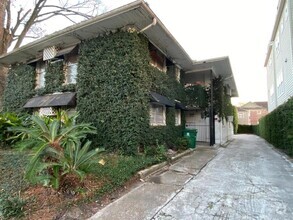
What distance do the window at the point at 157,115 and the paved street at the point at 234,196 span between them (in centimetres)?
301

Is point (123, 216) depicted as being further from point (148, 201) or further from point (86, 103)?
point (86, 103)

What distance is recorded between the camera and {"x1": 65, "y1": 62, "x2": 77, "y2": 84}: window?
8812 millimetres

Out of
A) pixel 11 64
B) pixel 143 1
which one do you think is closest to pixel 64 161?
pixel 143 1


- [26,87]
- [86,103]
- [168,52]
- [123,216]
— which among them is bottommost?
[123,216]

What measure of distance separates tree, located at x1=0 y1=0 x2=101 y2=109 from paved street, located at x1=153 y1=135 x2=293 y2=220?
14.4 m

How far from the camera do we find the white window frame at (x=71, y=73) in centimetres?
880

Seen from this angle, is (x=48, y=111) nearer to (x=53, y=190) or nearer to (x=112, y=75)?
(x=112, y=75)

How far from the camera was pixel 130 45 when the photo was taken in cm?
711

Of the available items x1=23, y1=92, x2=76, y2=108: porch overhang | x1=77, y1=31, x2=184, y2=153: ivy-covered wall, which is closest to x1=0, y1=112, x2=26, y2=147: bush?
x1=23, y1=92, x2=76, y2=108: porch overhang

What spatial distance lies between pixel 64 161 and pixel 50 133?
26.0 inches

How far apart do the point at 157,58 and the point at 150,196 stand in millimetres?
6628

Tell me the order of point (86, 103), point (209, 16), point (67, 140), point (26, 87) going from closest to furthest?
point (67, 140) → point (86, 103) → point (26, 87) → point (209, 16)

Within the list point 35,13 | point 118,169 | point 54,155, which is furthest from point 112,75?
point 35,13

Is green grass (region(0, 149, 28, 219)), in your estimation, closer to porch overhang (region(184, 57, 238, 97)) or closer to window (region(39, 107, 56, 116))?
window (region(39, 107, 56, 116))
